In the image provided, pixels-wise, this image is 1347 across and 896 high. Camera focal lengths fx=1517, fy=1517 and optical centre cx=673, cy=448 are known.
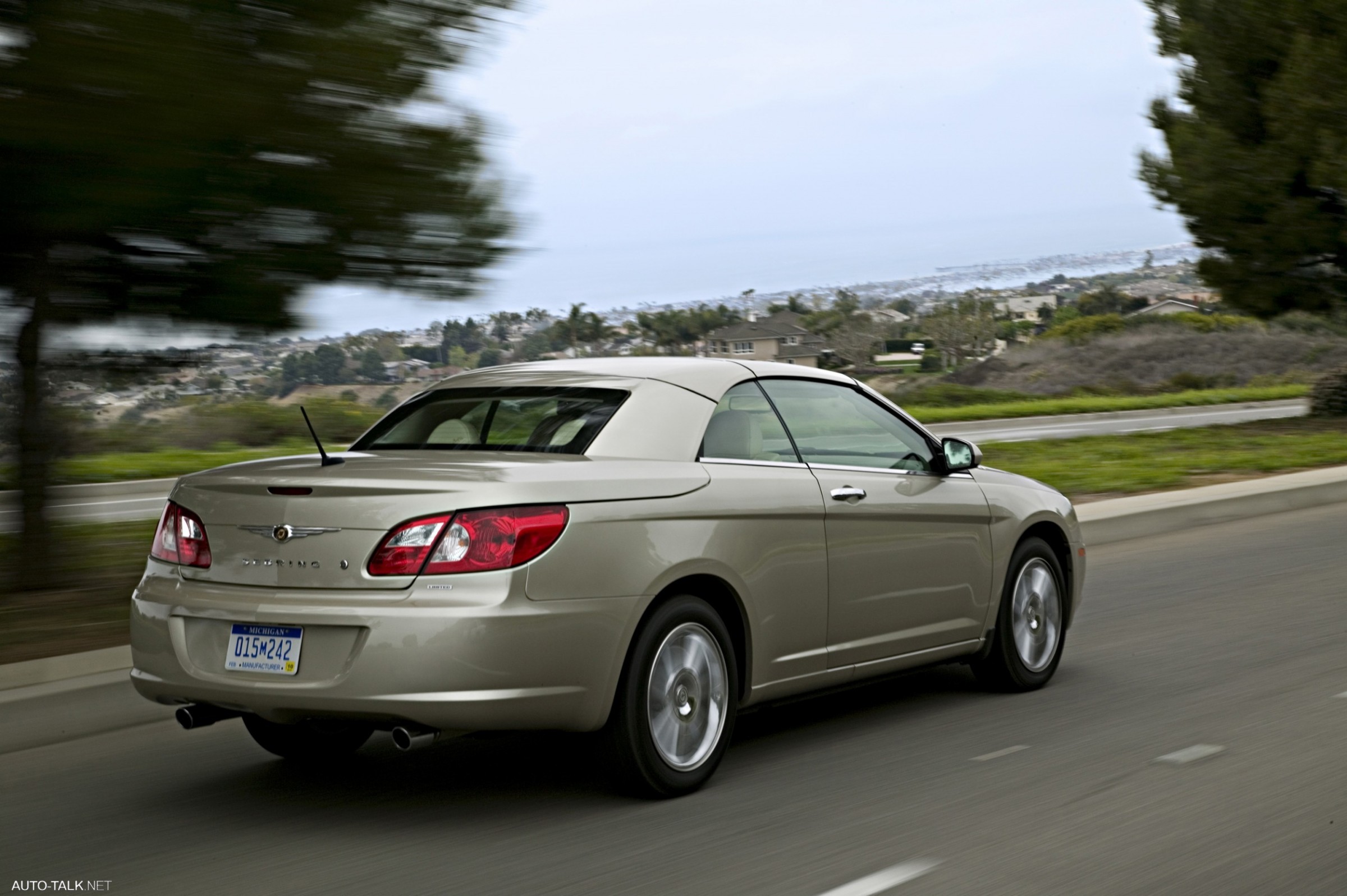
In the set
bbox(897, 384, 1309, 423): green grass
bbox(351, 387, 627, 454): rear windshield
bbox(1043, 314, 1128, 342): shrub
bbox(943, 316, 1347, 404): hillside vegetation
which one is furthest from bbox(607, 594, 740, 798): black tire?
bbox(1043, 314, 1128, 342): shrub

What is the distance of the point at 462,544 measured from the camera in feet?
15.8

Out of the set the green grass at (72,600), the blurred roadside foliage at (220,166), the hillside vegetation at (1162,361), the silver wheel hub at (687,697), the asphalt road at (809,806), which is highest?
the blurred roadside foliage at (220,166)

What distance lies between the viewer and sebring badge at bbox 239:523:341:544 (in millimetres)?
4938

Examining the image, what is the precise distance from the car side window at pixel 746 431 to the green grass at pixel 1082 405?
2695 cm

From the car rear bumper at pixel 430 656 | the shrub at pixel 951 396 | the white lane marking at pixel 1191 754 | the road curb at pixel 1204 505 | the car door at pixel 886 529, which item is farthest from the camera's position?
the shrub at pixel 951 396

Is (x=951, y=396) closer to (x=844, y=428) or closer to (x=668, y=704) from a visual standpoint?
(x=844, y=428)

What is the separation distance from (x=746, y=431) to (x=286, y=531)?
6.04ft

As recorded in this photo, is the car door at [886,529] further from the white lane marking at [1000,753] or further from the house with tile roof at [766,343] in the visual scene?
the white lane marking at [1000,753]

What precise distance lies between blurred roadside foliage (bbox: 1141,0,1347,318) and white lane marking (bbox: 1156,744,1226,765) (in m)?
22.3

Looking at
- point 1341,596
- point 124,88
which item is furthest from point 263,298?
point 1341,596

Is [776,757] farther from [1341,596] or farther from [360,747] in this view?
[1341,596]

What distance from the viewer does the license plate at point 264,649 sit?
4871 mm

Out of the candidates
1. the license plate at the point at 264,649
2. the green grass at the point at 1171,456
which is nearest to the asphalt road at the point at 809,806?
the license plate at the point at 264,649

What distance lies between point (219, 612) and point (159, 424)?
18436mm
